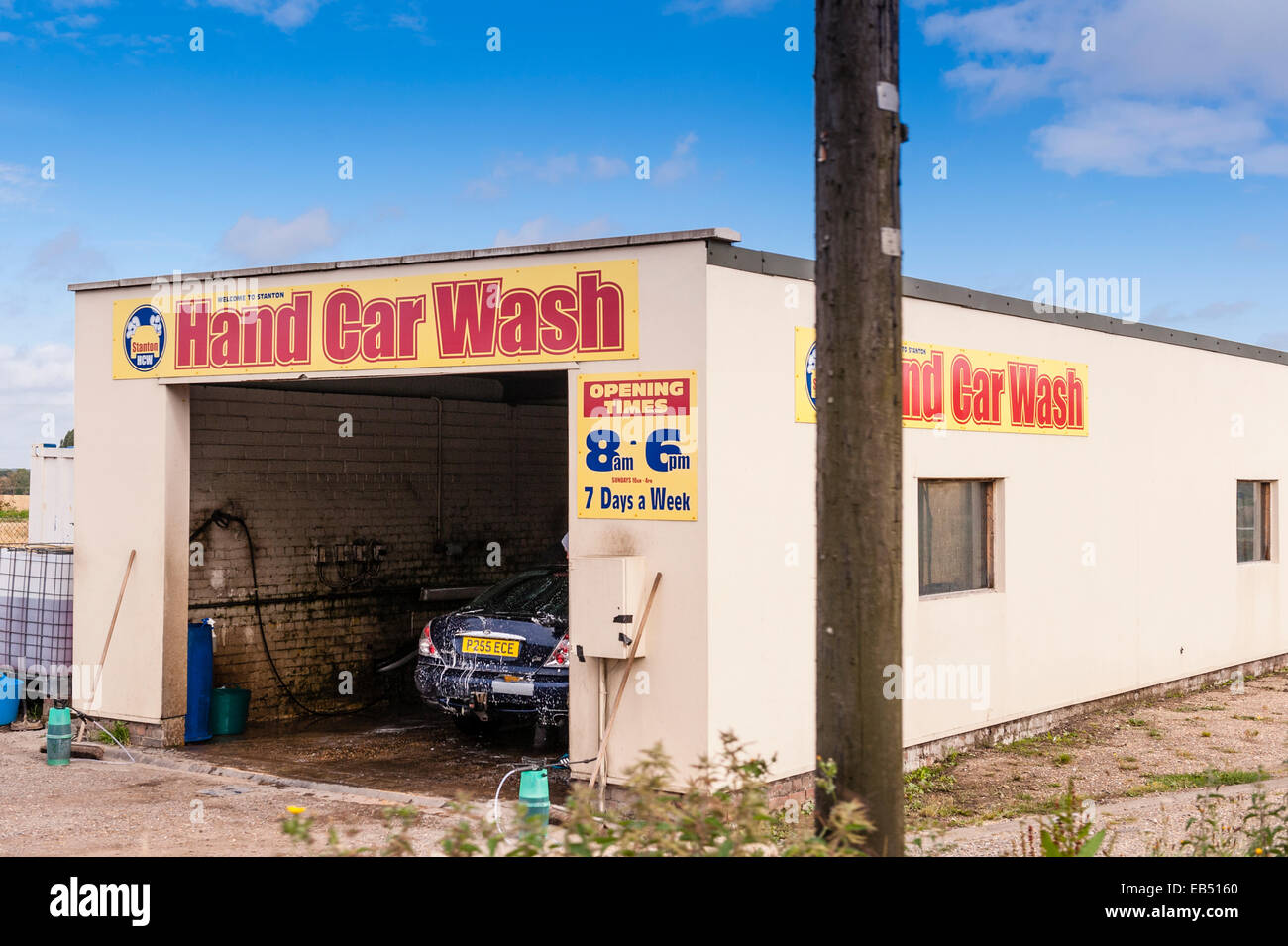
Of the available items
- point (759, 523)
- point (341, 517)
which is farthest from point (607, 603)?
point (341, 517)

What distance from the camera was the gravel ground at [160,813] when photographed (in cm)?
755

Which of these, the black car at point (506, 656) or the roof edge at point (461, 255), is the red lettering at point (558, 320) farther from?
the black car at point (506, 656)

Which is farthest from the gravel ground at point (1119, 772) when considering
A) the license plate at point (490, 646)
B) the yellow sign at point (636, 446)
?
the license plate at point (490, 646)

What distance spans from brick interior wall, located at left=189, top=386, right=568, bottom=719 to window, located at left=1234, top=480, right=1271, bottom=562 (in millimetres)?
8258

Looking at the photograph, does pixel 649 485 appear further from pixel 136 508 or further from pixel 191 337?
pixel 136 508

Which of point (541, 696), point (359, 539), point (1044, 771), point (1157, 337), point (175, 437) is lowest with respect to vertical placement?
point (1044, 771)

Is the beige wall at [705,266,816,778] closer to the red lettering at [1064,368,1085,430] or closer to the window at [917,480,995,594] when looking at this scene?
the window at [917,480,995,594]

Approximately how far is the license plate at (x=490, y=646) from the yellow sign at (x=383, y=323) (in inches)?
88.3

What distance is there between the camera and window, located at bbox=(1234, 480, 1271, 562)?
1556 centimetres

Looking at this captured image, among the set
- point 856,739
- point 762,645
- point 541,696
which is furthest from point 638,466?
point 856,739
